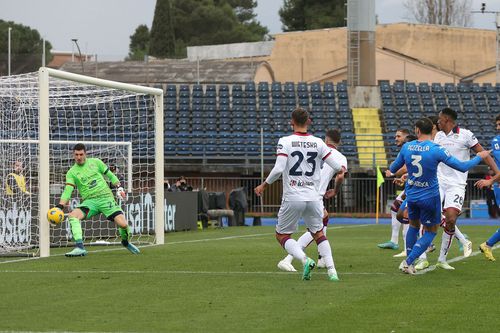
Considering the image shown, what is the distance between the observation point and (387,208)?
1654 inches

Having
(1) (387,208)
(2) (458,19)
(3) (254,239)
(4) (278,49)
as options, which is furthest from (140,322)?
(2) (458,19)

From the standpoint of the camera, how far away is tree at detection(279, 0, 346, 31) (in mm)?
89125

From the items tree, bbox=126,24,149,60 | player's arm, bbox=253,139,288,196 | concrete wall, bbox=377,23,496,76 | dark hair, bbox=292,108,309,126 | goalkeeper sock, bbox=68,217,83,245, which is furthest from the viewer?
tree, bbox=126,24,149,60

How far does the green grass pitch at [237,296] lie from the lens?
9781 millimetres

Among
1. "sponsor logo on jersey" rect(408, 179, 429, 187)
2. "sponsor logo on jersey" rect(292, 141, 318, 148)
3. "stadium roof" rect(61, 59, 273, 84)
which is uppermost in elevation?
"stadium roof" rect(61, 59, 273, 84)

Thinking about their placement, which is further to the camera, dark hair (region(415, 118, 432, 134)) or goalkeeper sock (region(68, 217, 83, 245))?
goalkeeper sock (region(68, 217, 83, 245))

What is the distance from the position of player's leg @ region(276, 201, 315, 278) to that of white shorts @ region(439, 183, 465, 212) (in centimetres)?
314

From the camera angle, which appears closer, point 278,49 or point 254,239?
point 254,239

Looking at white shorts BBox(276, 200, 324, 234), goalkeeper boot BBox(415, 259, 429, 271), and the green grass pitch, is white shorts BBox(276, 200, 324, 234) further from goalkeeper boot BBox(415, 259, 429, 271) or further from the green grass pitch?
goalkeeper boot BBox(415, 259, 429, 271)

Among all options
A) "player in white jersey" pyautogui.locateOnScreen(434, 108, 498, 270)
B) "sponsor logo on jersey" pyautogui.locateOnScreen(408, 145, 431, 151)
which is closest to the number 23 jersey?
"sponsor logo on jersey" pyautogui.locateOnScreen(408, 145, 431, 151)

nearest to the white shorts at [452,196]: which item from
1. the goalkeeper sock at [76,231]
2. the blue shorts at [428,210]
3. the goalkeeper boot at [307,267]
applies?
the blue shorts at [428,210]

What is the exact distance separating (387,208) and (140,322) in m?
32.7

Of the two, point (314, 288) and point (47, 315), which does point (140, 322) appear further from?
point (314, 288)

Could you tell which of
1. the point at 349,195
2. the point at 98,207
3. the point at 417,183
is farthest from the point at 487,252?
the point at 349,195
